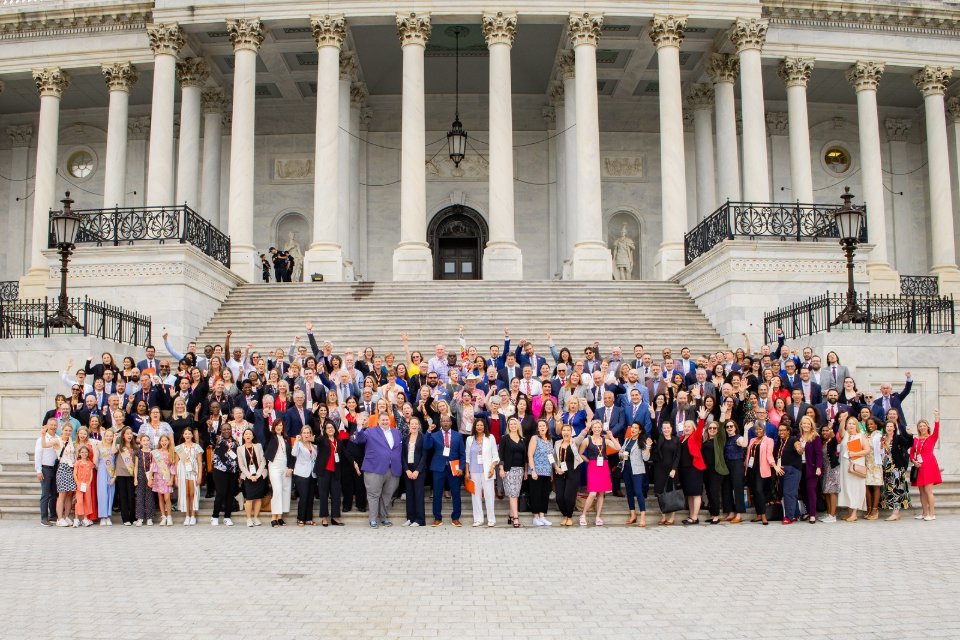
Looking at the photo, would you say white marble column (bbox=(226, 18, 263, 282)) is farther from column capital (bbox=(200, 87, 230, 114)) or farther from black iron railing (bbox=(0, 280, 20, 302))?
black iron railing (bbox=(0, 280, 20, 302))

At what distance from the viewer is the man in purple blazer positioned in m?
12.9

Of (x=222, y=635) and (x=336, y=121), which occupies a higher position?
(x=336, y=121)

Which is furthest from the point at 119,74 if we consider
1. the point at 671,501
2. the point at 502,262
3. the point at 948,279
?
the point at 948,279

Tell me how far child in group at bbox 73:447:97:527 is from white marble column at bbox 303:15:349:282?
48.7 ft

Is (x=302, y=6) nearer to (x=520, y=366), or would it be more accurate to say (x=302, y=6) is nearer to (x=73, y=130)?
(x=73, y=130)

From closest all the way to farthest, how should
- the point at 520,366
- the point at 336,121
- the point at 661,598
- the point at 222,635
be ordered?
1. the point at 222,635
2. the point at 661,598
3. the point at 520,366
4. the point at 336,121

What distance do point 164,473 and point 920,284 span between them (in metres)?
28.8

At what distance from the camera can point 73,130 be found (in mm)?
37438

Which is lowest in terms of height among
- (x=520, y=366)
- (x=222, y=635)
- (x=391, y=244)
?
(x=222, y=635)

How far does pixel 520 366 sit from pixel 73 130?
29.1m

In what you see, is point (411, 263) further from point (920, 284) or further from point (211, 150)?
point (920, 284)

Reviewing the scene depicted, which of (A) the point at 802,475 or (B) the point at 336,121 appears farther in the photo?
(B) the point at 336,121

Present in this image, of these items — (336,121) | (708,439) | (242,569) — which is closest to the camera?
(242,569)

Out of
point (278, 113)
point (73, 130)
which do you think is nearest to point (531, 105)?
point (278, 113)
